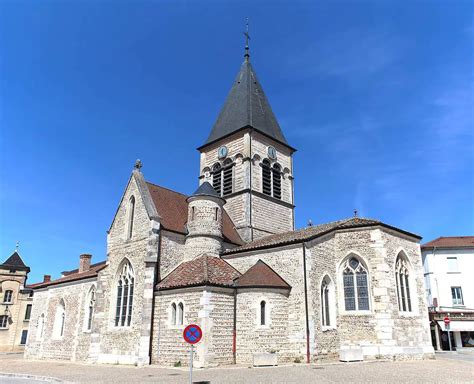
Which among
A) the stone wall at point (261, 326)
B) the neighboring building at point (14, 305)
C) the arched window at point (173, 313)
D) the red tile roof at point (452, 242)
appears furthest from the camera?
the neighboring building at point (14, 305)

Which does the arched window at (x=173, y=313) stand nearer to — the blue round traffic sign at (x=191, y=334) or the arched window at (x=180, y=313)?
the arched window at (x=180, y=313)

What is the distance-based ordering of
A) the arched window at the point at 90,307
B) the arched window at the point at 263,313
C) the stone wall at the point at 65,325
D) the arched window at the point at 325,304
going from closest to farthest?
1. the arched window at the point at 263,313
2. the arched window at the point at 325,304
3. the stone wall at the point at 65,325
4. the arched window at the point at 90,307

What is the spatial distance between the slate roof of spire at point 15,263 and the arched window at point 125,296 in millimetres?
27146

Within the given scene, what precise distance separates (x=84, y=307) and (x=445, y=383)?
21.3m

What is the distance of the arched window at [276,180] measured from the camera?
30.7 metres

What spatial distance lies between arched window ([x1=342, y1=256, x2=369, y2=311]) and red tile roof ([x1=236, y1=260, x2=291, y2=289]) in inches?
128

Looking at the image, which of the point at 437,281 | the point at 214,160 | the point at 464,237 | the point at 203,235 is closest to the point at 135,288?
the point at 203,235

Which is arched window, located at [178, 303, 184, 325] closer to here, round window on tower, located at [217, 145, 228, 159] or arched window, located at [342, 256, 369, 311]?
arched window, located at [342, 256, 369, 311]

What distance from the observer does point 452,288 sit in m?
35.2

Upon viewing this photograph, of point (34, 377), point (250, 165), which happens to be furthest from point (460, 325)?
point (34, 377)

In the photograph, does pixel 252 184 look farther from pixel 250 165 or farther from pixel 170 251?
pixel 170 251

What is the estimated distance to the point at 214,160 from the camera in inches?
1246

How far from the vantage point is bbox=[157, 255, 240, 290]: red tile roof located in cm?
1892

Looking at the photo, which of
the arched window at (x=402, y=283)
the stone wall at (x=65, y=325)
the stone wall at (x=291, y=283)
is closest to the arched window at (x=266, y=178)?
the stone wall at (x=291, y=283)
